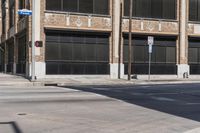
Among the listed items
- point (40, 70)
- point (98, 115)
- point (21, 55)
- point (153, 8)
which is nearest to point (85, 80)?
point (40, 70)

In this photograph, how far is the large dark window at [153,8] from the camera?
3915 centimetres

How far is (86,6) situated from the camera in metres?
37.0

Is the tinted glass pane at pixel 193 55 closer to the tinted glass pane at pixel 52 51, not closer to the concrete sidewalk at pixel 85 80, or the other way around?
the concrete sidewalk at pixel 85 80

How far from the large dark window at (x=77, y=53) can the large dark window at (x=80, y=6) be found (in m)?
1.99

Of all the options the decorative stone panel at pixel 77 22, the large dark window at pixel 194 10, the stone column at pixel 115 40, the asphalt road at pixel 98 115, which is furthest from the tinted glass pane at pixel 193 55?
the asphalt road at pixel 98 115

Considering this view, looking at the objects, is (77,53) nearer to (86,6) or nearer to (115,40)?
(115,40)

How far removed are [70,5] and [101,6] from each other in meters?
2.94

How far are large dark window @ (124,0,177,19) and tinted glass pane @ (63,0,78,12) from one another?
475 centimetres

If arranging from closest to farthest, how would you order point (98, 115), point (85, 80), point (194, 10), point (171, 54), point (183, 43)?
point (98, 115) < point (85, 80) < point (171, 54) < point (183, 43) < point (194, 10)

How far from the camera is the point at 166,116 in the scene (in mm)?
13359

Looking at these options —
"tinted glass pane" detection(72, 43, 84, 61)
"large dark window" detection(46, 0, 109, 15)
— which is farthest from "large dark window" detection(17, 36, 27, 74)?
"large dark window" detection(46, 0, 109, 15)

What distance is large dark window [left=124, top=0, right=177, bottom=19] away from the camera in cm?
3915

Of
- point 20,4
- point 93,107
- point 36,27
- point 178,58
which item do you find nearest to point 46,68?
point 36,27

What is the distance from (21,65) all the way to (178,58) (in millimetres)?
14614
